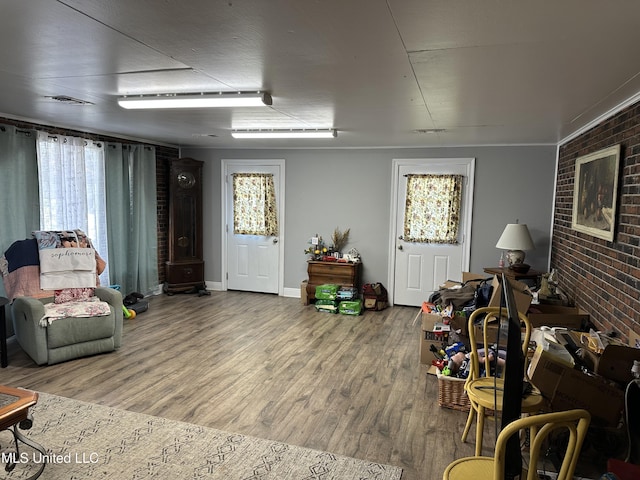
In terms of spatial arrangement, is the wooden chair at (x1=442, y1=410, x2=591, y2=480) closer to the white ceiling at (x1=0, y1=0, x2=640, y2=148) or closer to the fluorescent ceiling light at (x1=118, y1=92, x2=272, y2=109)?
the white ceiling at (x1=0, y1=0, x2=640, y2=148)

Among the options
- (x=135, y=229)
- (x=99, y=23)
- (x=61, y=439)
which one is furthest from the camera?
(x=135, y=229)

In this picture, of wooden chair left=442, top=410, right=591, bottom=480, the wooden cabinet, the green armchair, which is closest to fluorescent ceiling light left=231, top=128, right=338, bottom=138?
the wooden cabinet

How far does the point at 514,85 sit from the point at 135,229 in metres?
4.88

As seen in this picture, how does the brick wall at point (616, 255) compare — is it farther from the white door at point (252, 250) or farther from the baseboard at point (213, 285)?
the baseboard at point (213, 285)

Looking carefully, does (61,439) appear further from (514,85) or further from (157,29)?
(514,85)

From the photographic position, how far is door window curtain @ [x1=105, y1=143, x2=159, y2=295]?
5.52m

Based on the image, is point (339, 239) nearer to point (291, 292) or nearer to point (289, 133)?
point (291, 292)

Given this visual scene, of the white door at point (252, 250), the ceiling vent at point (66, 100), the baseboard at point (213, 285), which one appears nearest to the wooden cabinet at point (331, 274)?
the white door at point (252, 250)

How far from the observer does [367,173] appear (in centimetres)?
613

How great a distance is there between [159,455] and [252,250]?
4308mm

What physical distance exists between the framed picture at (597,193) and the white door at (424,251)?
164cm

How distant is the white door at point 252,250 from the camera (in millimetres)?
6551

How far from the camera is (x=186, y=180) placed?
6.42 m

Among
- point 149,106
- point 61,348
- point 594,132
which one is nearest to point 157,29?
point 149,106
